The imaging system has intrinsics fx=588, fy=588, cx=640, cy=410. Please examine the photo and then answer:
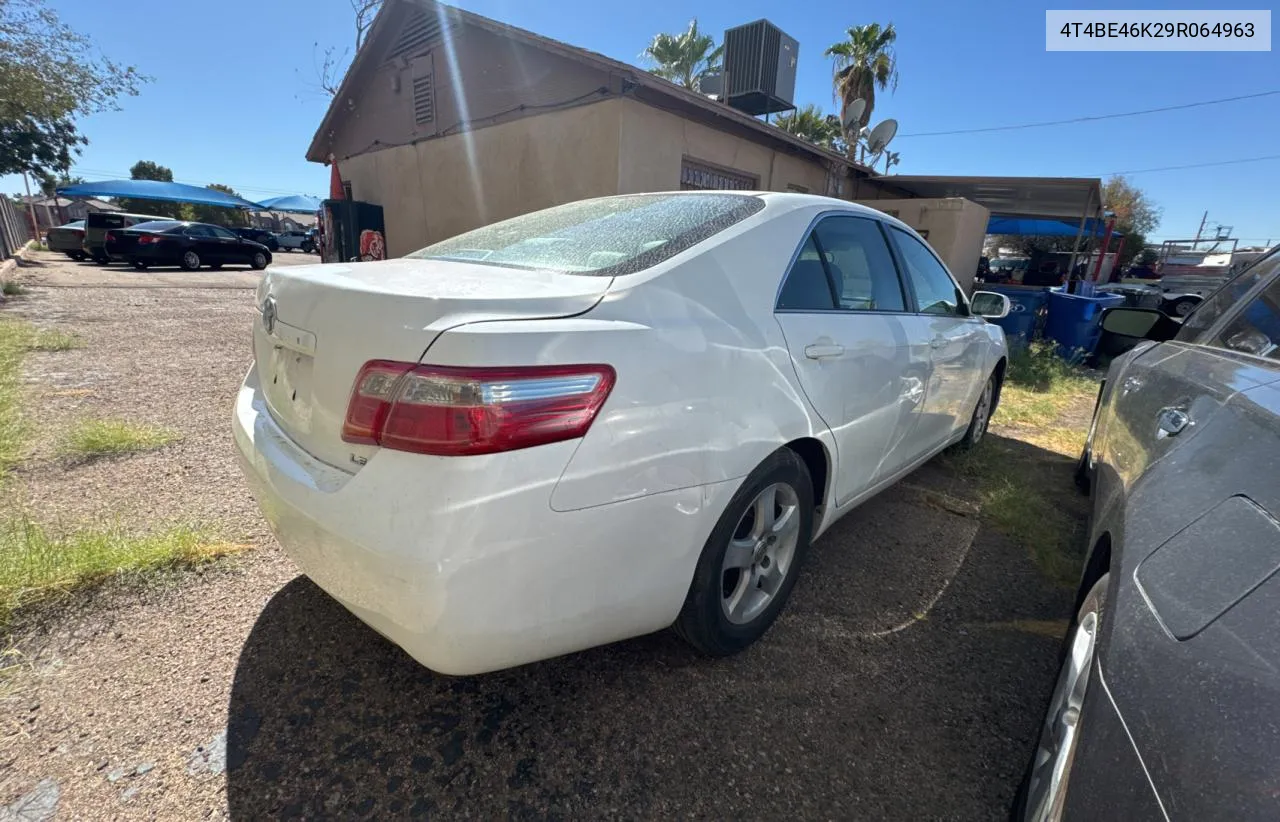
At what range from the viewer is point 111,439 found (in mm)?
3354

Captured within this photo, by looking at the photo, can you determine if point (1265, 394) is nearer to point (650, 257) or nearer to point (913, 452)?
point (650, 257)

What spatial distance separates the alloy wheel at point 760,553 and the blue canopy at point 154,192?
A: 35.1m

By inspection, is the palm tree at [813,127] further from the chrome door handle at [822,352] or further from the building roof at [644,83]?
the chrome door handle at [822,352]

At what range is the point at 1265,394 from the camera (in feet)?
4.12

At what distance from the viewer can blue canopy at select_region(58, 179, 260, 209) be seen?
28.4 m

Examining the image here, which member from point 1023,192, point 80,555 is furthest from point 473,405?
point 1023,192

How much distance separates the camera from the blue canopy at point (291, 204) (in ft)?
104

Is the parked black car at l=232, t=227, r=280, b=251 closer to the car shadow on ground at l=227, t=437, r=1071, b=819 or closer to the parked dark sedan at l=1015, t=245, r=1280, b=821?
the car shadow on ground at l=227, t=437, r=1071, b=819

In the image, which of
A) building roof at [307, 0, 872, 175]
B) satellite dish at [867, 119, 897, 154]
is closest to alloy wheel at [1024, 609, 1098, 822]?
building roof at [307, 0, 872, 175]

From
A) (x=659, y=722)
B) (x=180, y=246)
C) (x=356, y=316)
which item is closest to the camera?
(x=356, y=316)

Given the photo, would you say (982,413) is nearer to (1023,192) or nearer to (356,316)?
(356,316)

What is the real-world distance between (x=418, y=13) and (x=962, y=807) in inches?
510

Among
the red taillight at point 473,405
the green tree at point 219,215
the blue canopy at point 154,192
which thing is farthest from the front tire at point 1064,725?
the green tree at point 219,215

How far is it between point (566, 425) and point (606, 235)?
0.95m
